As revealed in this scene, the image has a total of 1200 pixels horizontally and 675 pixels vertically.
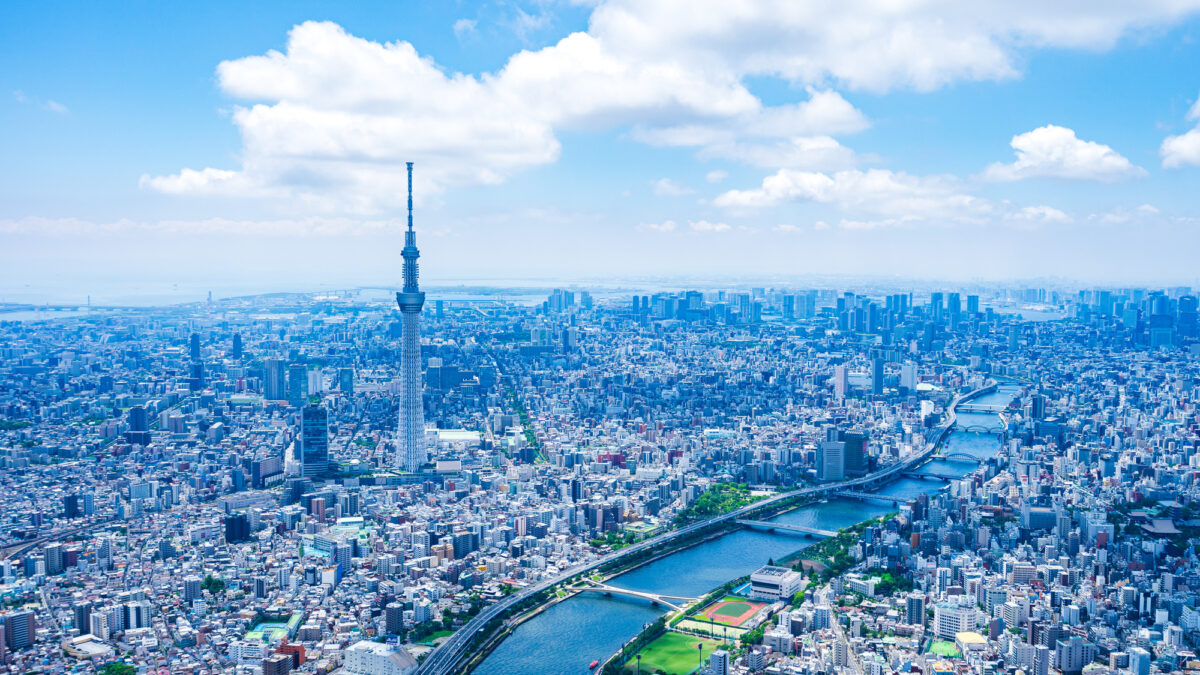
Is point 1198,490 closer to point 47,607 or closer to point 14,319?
point 47,607

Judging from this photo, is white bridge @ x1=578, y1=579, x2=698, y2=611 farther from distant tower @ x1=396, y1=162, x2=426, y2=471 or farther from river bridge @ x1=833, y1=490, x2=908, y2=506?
river bridge @ x1=833, y1=490, x2=908, y2=506

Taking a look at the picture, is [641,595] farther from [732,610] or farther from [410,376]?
[410,376]

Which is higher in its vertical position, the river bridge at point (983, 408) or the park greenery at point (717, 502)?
the river bridge at point (983, 408)

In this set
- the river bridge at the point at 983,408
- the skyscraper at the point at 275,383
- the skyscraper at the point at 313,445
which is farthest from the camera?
the river bridge at the point at 983,408

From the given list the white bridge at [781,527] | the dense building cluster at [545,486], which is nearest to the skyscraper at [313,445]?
the dense building cluster at [545,486]

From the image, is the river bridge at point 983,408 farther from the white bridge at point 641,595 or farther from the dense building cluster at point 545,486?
the white bridge at point 641,595

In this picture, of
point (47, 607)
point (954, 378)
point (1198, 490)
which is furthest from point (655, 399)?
point (47, 607)
